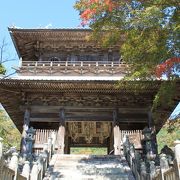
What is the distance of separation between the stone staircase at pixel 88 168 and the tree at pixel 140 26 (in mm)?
3834

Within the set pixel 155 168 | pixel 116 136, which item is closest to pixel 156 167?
pixel 155 168

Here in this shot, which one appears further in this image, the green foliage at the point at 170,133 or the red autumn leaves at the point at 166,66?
the green foliage at the point at 170,133

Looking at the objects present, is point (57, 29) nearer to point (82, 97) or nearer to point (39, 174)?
point (82, 97)

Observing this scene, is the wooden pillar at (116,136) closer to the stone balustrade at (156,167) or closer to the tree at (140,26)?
the stone balustrade at (156,167)

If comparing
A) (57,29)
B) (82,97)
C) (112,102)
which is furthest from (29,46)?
(112,102)

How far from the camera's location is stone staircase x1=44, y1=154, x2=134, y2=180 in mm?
10273

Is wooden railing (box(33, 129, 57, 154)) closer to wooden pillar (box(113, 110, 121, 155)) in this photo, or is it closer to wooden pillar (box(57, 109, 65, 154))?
wooden pillar (box(57, 109, 65, 154))

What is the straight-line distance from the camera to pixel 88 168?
444 inches

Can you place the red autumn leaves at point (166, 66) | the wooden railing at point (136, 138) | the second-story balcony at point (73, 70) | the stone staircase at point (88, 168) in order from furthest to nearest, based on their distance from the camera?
1. the second-story balcony at point (73, 70)
2. the wooden railing at point (136, 138)
3. the stone staircase at point (88, 168)
4. the red autumn leaves at point (166, 66)

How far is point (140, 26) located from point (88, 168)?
19.4ft

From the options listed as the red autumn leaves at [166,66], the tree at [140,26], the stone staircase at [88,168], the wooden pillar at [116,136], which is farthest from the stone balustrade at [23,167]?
the red autumn leaves at [166,66]

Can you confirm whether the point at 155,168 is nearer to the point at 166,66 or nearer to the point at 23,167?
the point at 166,66

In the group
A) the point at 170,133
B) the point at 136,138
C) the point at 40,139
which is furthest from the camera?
the point at 40,139

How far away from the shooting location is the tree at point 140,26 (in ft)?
26.9
